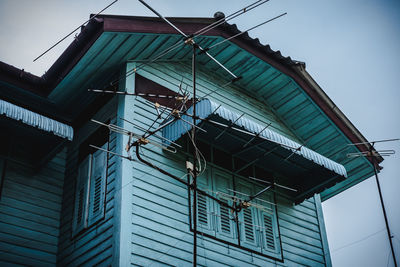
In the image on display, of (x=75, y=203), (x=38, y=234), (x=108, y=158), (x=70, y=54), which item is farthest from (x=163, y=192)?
(x=70, y=54)

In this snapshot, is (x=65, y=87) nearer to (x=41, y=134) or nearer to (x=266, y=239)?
(x=41, y=134)

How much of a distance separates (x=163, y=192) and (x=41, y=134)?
2.82m

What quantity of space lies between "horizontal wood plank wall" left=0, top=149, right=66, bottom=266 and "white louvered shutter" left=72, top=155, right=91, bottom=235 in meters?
0.66

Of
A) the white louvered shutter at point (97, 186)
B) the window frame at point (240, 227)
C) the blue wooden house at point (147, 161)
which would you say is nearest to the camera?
the blue wooden house at point (147, 161)

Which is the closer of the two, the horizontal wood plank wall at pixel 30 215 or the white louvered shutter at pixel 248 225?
the horizontal wood plank wall at pixel 30 215

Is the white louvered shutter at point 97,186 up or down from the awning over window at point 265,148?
down

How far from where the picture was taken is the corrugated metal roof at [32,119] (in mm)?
9730

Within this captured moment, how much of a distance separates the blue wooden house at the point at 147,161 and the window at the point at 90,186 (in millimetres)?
34

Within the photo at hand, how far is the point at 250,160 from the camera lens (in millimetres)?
11789

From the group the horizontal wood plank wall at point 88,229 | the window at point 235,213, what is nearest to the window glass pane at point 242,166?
the window at point 235,213

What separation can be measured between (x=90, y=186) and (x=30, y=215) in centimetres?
136

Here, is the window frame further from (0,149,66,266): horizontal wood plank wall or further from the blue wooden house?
(0,149,66,266): horizontal wood plank wall

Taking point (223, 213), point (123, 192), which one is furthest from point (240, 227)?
point (123, 192)

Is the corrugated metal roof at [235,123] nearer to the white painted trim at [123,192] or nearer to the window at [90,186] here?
the white painted trim at [123,192]
